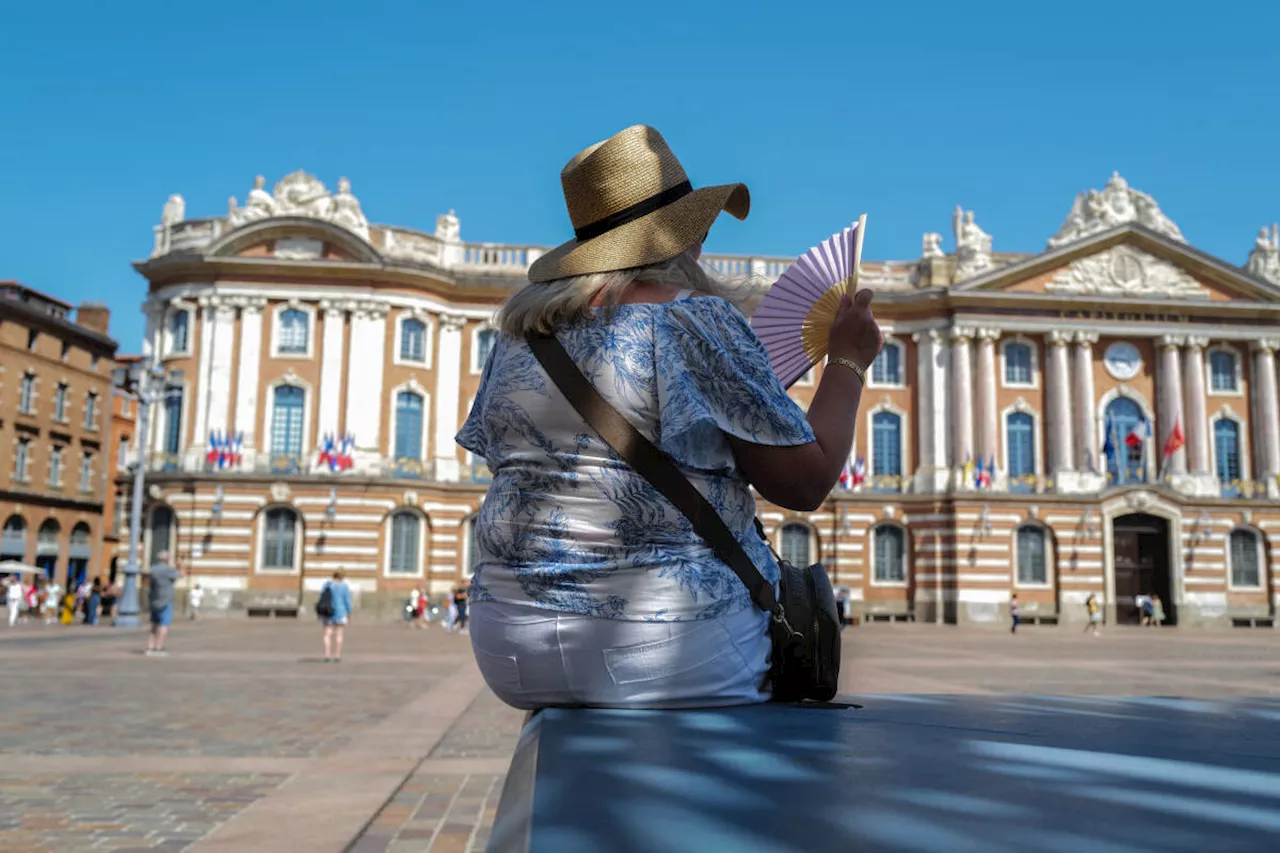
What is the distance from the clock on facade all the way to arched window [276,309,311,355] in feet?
79.3

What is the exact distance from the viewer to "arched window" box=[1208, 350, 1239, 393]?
33938 millimetres

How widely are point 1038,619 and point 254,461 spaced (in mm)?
23247

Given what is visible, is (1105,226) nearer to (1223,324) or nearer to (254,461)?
(1223,324)

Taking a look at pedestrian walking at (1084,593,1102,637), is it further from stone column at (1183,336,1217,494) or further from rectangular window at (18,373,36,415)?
rectangular window at (18,373,36,415)

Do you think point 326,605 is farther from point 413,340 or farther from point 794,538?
point 794,538

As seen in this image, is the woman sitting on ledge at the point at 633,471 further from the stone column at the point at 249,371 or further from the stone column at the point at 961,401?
the stone column at the point at 961,401

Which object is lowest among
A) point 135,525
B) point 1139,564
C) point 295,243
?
point 1139,564

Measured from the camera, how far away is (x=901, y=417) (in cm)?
3419

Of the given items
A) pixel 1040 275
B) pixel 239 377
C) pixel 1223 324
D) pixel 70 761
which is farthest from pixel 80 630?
pixel 1223 324

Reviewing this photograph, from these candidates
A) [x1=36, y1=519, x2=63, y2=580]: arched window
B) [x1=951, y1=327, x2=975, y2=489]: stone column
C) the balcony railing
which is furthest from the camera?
[x1=36, y1=519, x2=63, y2=580]: arched window

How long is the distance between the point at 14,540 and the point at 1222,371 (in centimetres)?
4255

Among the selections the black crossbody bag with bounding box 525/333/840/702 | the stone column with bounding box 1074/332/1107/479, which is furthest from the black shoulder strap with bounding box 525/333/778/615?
the stone column with bounding box 1074/332/1107/479

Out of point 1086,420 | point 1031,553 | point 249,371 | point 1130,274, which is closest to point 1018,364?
point 1086,420

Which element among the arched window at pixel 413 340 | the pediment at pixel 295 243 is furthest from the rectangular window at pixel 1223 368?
the pediment at pixel 295 243
